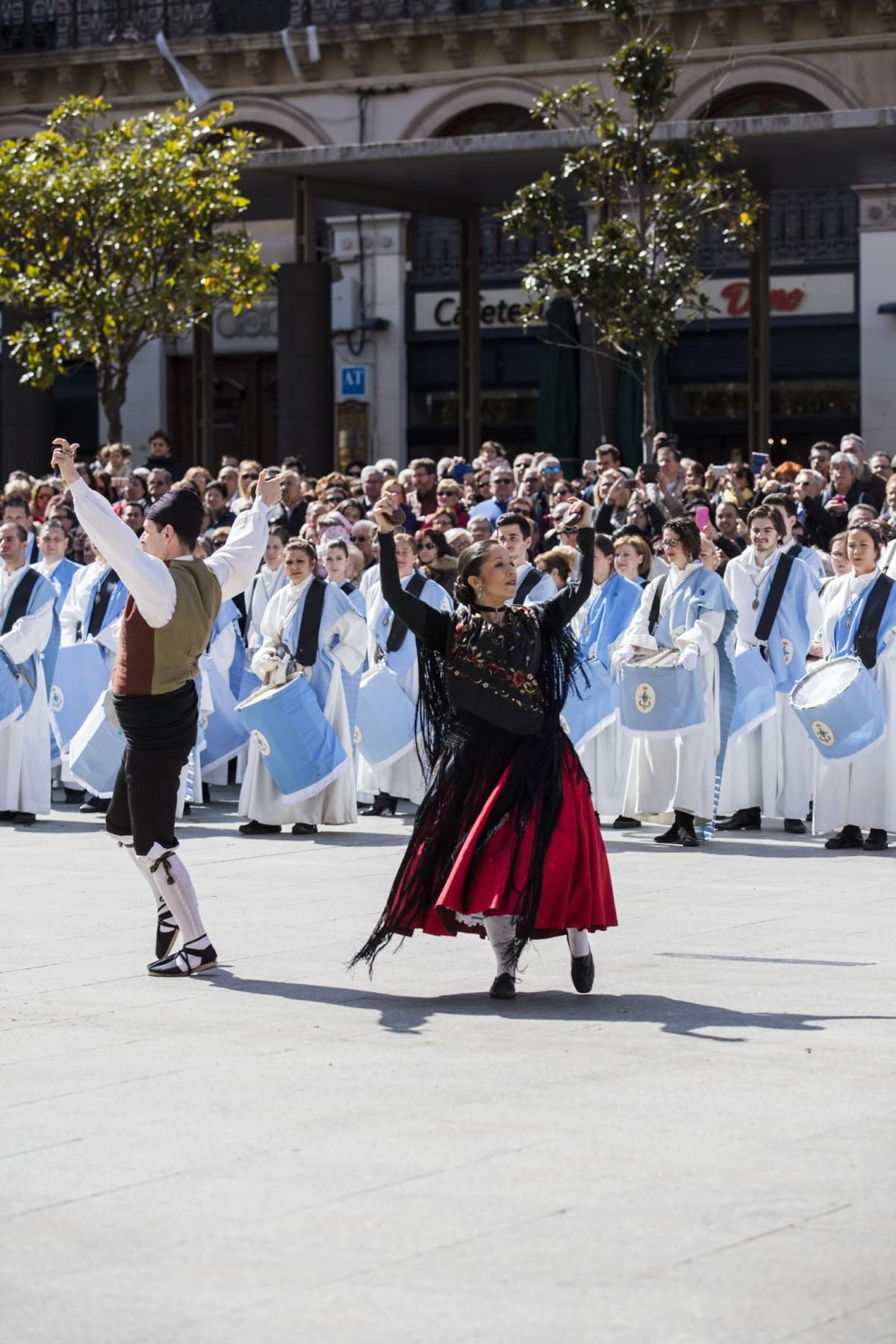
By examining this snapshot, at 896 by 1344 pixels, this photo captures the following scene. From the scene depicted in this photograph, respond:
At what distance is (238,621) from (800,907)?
271 inches

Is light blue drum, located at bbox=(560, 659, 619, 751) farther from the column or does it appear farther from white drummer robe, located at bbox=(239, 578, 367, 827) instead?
the column

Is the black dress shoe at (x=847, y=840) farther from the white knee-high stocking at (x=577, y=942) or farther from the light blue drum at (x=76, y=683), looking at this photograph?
the white knee-high stocking at (x=577, y=942)

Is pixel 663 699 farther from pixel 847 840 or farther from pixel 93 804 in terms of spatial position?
pixel 93 804

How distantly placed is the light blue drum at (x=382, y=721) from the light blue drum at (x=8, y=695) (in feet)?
6.45

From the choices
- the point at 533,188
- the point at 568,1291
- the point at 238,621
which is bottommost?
the point at 568,1291

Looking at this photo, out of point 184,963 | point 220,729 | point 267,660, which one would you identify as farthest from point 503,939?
point 220,729

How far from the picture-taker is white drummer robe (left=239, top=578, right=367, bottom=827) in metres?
13.3

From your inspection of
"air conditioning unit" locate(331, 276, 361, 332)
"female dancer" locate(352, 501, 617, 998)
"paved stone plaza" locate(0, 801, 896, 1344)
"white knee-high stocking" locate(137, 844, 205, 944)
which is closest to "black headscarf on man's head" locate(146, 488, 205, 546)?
"female dancer" locate(352, 501, 617, 998)

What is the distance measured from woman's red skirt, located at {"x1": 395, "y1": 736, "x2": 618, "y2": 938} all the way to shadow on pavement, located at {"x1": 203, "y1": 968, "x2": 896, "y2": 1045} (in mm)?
232

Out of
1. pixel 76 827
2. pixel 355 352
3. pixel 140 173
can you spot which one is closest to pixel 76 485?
pixel 76 827

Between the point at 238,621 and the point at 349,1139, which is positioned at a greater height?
the point at 238,621

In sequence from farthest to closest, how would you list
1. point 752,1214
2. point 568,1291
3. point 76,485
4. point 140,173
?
1. point 140,173
2. point 76,485
3. point 752,1214
4. point 568,1291

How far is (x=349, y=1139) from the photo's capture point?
5.80 metres

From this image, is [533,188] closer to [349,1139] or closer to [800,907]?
[800,907]
